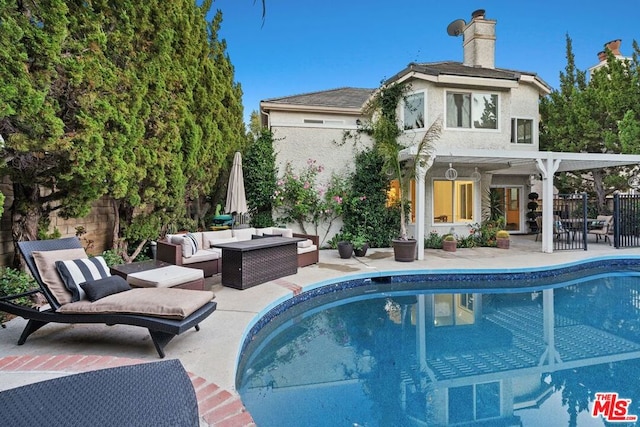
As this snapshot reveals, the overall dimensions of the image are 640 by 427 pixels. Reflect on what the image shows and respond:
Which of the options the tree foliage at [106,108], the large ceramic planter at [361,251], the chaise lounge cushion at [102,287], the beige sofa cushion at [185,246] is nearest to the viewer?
the chaise lounge cushion at [102,287]

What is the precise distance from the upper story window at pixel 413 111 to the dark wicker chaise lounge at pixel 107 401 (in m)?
13.0

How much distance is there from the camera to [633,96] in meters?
14.9

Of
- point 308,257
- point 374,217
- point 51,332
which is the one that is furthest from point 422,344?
point 374,217

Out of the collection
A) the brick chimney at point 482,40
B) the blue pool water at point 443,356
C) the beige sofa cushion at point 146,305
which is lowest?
the blue pool water at point 443,356

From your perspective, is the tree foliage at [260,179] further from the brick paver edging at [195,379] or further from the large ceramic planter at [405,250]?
the brick paver edging at [195,379]

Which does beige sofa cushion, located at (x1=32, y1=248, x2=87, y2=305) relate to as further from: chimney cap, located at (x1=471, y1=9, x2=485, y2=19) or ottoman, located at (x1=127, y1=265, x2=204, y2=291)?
chimney cap, located at (x1=471, y1=9, x2=485, y2=19)

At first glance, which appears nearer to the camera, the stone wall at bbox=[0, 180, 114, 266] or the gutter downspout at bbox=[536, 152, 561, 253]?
the stone wall at bbox=[0, 180, 114, 266]

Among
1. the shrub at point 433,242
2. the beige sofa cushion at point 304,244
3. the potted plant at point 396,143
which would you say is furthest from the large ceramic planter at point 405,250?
the shrub at point 433,242

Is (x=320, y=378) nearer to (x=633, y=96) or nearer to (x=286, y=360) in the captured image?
(x=286, y=360)

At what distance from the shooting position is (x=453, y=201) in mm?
13938

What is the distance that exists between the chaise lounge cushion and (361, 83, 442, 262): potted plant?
7.21 meters

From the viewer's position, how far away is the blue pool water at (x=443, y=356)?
3623 millimetres

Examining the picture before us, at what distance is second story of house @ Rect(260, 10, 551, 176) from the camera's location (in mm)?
12664

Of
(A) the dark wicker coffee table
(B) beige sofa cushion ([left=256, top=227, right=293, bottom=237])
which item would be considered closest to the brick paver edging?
(A) the dark wicker coffee table
